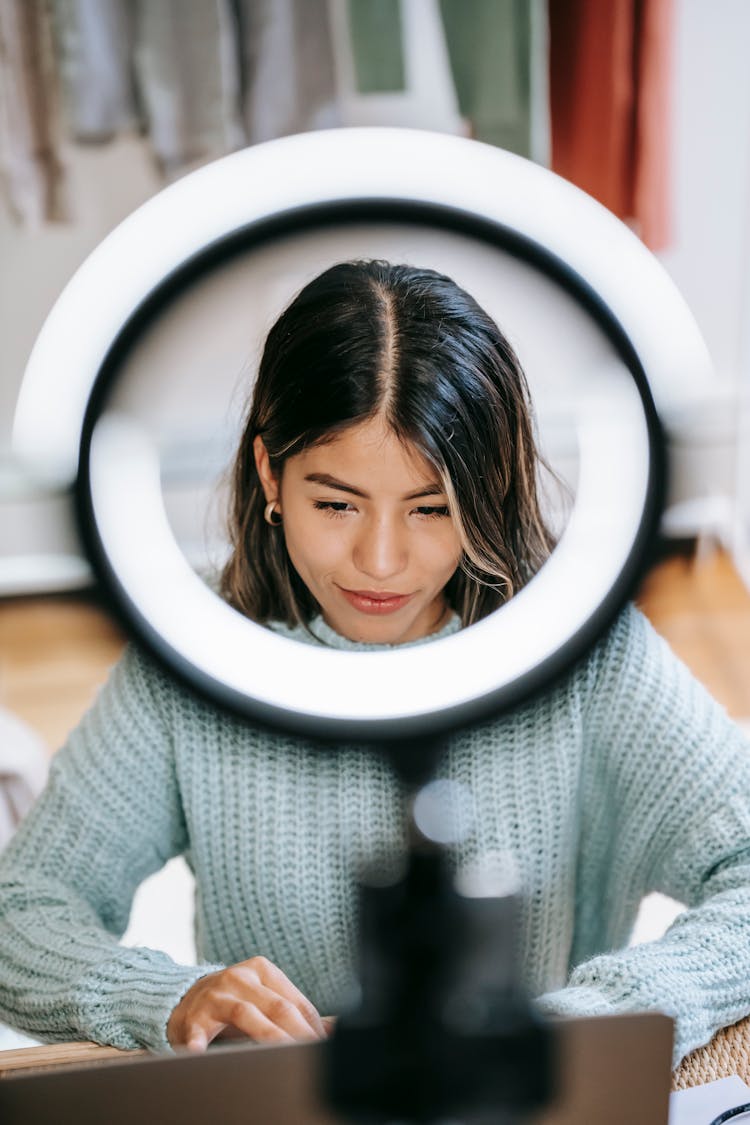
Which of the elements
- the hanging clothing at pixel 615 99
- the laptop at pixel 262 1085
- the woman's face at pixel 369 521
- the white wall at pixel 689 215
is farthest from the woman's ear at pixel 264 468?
the white wall at pixel 689 215

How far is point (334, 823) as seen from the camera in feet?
2.64

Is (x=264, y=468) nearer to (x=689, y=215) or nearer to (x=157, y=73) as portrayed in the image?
(x=157, y=73)

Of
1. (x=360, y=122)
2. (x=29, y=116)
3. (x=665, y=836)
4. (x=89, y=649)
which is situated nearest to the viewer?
(x=665, y=836)

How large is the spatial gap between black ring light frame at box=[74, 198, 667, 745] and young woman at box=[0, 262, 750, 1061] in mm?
14

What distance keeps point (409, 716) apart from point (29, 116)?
1.87 meters

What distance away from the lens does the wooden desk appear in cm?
55

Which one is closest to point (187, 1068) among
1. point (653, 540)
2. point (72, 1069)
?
point (72, 1069)

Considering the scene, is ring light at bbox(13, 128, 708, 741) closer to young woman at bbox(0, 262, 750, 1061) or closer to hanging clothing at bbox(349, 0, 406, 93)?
young woman at bbox(0, 262, 750, 1061)

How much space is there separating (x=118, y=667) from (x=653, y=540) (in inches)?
20.4

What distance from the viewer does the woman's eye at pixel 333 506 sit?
43cm

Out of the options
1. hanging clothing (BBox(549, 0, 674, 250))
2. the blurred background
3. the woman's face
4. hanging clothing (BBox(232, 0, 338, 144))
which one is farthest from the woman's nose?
hanging clothing (BBox(232, 0, 338, 144))

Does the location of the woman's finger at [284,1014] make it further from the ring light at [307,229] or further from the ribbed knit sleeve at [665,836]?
the ring light at [307,229]

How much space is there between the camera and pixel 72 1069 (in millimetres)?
360

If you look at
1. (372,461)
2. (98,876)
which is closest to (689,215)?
(98,876)
